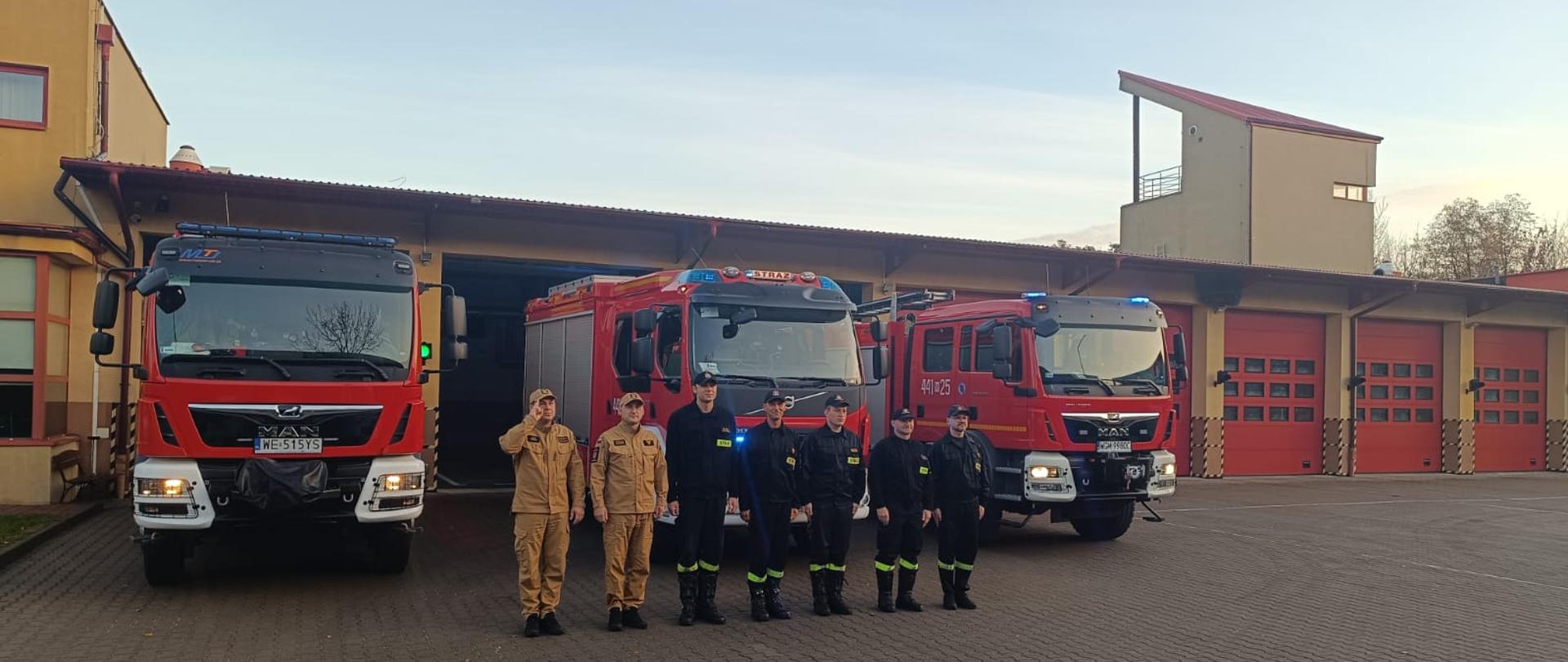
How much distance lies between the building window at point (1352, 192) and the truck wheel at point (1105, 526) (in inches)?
750

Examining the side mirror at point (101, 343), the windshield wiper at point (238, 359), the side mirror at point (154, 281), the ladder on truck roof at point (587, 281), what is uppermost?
the ladder on truck roof at point (587, 281)

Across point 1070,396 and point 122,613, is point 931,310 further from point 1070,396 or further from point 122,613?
point 122,613

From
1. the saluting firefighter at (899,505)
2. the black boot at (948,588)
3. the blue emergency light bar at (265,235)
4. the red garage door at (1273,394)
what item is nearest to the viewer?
the saluting firefighter at (899,505)

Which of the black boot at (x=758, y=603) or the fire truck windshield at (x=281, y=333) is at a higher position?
the fire truck windshield at (x=281, y=333)

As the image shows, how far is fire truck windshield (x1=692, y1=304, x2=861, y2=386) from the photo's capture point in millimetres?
9688

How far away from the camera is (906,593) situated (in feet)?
27.3

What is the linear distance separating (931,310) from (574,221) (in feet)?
18.8

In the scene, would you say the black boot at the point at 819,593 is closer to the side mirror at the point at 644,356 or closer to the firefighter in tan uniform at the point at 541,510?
the firefighter in tan uniform at the point at 541,510

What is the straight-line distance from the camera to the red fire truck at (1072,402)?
36.7 feet

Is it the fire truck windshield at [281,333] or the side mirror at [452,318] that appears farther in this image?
the side mirror at [452,318]

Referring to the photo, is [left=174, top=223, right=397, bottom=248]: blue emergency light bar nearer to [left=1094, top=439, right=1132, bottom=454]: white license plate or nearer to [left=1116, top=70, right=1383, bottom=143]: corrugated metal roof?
[left=1094, top=439, right=1132, bottom=454]: white license plate

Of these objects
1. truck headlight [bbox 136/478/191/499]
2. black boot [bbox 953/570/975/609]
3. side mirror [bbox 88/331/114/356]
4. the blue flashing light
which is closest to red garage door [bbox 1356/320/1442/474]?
black boot [bbox 953/570/975/609]

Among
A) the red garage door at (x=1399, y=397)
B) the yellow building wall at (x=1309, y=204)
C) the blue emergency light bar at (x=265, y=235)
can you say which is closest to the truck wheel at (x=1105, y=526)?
the blue emergency light bar at (x=265, y=235)

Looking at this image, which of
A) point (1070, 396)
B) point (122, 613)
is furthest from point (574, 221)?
Answer: point (122, 613)
